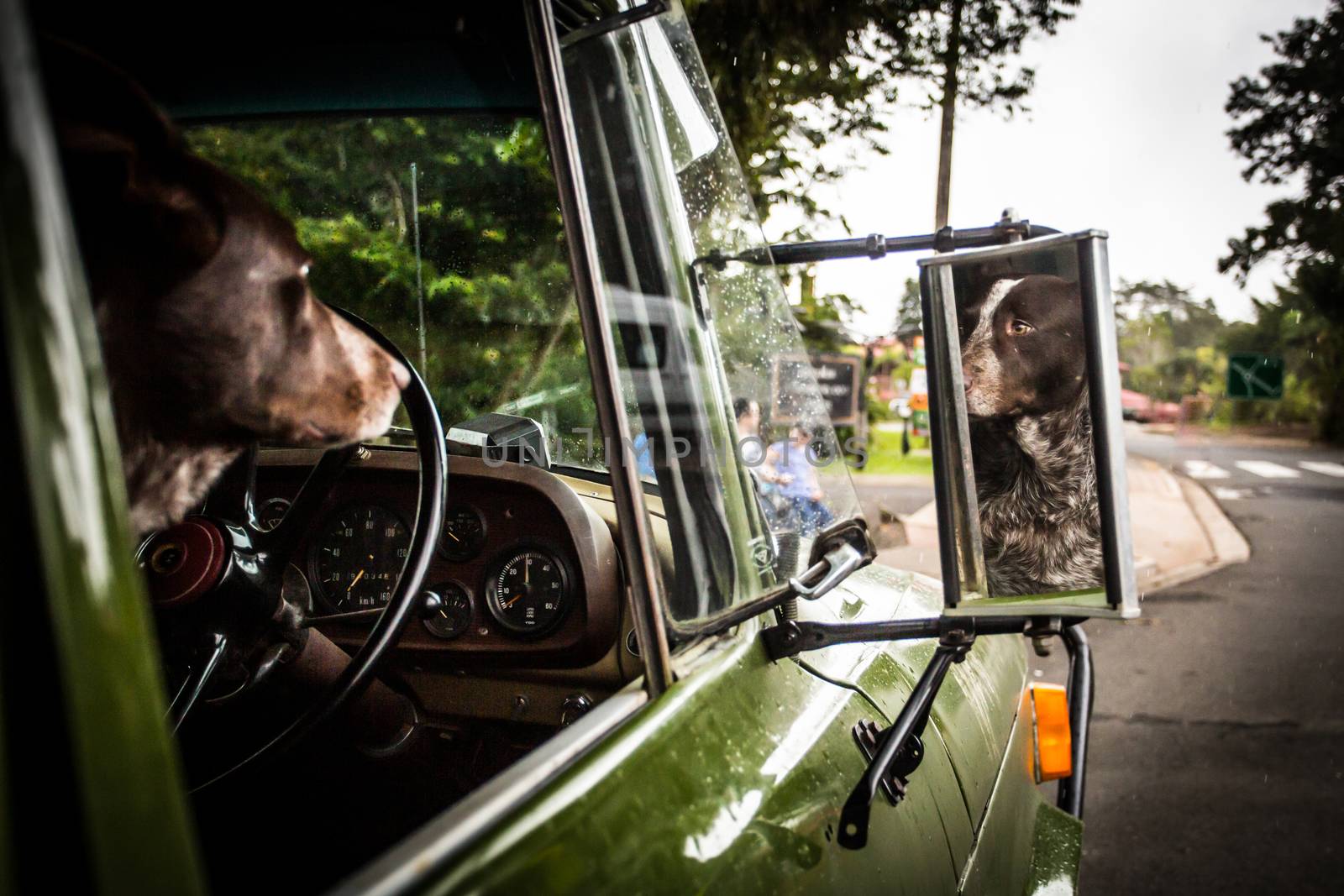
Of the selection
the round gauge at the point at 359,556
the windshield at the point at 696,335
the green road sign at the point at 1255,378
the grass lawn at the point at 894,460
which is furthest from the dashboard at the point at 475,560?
the grass lawn at the point at 894,460

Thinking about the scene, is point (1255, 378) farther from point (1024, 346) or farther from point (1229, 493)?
point (1024, 346)

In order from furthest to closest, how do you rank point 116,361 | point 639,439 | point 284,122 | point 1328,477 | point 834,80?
point 1328,477 → point 834,80 → point 284,122 → point 639,439 → point 116,361

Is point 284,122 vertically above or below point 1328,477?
above

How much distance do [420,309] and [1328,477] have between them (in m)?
23.5

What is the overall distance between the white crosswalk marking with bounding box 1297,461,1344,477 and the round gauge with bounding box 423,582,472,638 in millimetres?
24316

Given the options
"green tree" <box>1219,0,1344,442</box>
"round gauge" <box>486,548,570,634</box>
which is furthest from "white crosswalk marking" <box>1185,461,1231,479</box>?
"round gauge" <box>486,548,570,634</box>

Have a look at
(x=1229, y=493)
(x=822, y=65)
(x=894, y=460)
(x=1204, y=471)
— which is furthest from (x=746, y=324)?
(x=1204, y=471)

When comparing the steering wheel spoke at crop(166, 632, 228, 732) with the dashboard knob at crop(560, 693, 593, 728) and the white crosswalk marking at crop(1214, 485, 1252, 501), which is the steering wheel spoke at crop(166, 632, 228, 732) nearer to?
the dashboard knob at crop(560, 693, 593, 728)

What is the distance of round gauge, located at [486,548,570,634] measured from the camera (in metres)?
1.88

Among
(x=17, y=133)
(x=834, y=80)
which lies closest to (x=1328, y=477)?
(x=834, y=80)

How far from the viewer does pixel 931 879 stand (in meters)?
1.26

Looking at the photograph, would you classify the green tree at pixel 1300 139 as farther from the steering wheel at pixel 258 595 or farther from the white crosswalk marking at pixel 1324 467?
the white crosswalk marking at pixel 1324 467

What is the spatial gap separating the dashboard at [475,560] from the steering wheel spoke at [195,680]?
417 millimetres

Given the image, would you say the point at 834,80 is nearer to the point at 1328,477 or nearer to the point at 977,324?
the point at 977,324
